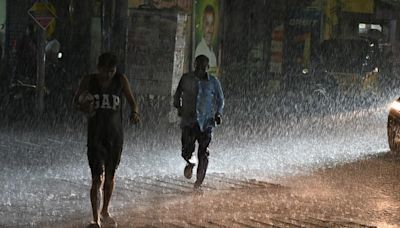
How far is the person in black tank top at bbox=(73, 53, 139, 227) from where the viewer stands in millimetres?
7578

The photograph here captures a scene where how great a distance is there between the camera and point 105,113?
7.61 metres

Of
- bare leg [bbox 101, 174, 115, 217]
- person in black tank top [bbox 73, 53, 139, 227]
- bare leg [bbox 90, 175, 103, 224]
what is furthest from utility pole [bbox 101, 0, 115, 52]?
bare leg [bbox 90, 175, 103, 224]

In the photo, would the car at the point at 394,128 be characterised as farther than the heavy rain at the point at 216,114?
Yes

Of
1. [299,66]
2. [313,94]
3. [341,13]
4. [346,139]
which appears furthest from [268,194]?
[341,13]

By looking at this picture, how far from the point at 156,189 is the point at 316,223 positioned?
8.10 ft

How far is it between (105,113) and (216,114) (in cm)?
253

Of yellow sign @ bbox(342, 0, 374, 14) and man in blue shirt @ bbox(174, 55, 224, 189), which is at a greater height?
yellow sign @ bbox(342, 0, 374, 14)

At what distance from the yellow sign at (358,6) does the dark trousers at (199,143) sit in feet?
74.9

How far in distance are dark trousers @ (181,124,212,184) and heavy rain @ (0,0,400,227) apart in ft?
0.28

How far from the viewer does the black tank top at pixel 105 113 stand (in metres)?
7.59

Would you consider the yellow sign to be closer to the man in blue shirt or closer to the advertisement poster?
the advertisement poster

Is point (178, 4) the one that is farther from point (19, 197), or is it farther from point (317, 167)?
point (19, 197)

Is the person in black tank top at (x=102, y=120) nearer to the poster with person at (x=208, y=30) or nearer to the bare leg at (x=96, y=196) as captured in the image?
the bare leg at (x=96, y=196)

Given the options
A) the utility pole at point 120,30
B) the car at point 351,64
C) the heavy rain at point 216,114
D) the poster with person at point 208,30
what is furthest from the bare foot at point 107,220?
the car at point 351,64
